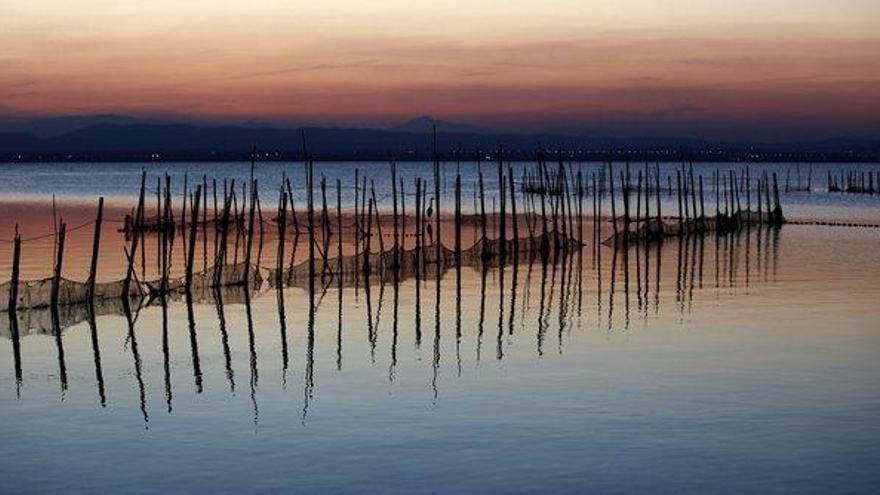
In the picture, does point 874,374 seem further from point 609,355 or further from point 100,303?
point 100,303

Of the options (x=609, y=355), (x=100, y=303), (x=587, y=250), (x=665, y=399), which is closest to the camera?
(x=665, y=399)

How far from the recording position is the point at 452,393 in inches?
615

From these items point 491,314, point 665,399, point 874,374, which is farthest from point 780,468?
point 491,314

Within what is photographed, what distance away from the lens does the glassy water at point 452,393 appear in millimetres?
11984

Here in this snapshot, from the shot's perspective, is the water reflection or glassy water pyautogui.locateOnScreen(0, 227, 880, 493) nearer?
glassy water pyautogui.locateOnScreen(0, 227, 880, 493)

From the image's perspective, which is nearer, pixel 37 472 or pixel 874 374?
pixel 37 472

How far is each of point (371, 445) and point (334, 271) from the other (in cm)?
1522

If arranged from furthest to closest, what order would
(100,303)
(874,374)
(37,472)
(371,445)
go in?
(100,303)
(874,374)
(371,445)
(37,472)

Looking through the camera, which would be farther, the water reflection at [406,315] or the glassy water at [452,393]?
the water reflection at [406,315]

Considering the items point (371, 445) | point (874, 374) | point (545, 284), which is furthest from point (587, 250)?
point (371, 445)

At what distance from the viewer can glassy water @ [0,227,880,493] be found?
11984mm

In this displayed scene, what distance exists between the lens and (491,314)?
22.6 m

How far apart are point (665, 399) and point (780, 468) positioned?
3.09 metres

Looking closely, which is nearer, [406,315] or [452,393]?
[452,393]
